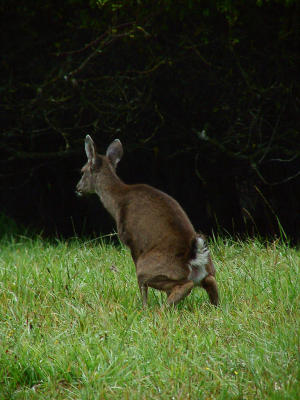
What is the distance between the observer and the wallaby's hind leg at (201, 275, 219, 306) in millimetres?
5359

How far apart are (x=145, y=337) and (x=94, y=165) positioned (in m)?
2.39

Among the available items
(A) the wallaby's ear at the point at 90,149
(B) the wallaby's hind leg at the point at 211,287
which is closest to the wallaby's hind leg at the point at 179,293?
(B) the wallaby's hind leg at the point at 211,287

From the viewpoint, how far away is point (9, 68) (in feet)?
32.9

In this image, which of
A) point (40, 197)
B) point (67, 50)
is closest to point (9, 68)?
point (67, 50)

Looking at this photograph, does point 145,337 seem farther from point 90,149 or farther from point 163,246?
point 90,149

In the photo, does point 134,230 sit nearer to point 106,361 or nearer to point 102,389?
point 106,361

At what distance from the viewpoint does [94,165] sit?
653 cm

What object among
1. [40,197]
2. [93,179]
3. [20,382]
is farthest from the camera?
[40,197]

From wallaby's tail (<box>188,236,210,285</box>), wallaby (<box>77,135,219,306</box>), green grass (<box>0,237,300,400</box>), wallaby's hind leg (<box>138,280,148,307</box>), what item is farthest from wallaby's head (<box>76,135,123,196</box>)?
wallaby's tail (<box>188,236,210,285</box>)

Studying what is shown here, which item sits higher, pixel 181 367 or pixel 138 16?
pixel 138 16

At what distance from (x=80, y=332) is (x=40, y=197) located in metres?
6.26

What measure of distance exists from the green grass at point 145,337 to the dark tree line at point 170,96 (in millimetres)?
2855

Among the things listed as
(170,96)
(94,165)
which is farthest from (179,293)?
(170,96)

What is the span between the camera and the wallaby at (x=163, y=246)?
5.27 meters
